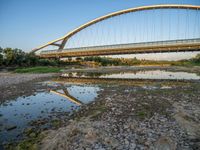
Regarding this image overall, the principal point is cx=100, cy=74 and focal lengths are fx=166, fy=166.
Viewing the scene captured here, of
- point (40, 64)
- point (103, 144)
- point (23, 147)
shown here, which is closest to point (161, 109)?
point (103, 144)

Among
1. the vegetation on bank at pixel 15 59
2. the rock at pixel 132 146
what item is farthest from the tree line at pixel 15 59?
the rock at pixel 132 146

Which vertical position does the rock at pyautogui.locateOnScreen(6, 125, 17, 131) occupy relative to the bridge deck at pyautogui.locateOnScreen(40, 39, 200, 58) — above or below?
below

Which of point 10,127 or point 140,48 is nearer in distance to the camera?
point 10,127

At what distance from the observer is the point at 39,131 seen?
285 inches

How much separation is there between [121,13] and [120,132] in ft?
208

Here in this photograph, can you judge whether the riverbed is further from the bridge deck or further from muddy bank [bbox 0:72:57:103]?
the bridge deck

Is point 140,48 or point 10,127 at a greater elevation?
point 140,48

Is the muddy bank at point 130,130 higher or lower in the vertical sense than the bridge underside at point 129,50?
lower

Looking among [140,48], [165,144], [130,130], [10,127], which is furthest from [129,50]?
[165,144]

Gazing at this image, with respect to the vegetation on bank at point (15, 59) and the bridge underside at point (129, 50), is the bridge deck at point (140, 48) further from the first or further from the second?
the vegetation on bank at point (15, 59)

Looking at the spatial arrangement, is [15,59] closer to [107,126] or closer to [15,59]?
[15,59]

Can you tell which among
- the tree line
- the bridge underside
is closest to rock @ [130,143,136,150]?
the bridge underside

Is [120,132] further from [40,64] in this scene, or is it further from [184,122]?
[40,64]

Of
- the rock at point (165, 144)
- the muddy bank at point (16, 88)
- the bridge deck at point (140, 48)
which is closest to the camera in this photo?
the rock at point (165, 144)
